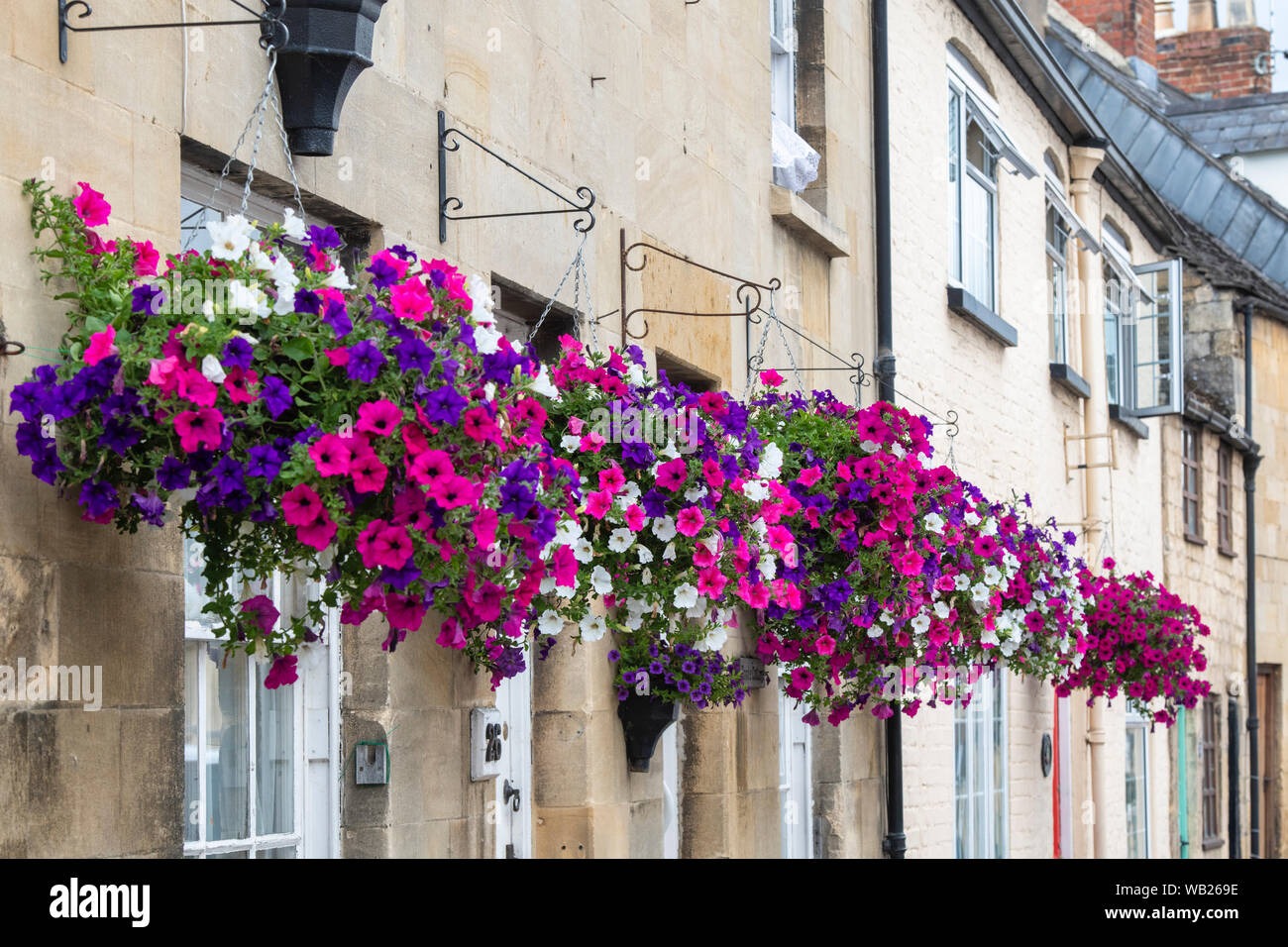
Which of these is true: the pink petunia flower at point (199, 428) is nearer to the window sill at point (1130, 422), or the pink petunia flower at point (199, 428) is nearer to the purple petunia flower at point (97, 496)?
the purple petunia flower at point (97, 496)

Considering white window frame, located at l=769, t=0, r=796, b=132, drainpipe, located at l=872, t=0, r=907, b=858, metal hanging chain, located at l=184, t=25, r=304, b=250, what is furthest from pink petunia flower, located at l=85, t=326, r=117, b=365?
drainpipe, located at l=872, t=0, r=907, b=858

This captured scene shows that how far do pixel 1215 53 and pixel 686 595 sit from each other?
989 inches

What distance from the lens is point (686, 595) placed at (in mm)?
5707

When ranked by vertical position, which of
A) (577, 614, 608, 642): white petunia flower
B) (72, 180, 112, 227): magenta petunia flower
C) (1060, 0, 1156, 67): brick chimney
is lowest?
(577, 614, 608, 642): white petunia flower

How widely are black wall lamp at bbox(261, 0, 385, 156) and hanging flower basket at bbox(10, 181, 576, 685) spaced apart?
0.93 meters

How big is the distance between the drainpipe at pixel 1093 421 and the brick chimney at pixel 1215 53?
13971mm

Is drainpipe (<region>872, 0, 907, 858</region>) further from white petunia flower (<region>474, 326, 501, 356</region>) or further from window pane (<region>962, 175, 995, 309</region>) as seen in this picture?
white petunia flower (<region>474, 326, 501, 356</region>)

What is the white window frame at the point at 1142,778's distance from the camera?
16087 millimetres

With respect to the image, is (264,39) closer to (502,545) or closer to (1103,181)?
(502,545)

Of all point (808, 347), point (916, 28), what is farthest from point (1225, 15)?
point (808, 347)

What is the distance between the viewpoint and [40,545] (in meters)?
4.16

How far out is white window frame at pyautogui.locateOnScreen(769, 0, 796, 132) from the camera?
32.2 ft

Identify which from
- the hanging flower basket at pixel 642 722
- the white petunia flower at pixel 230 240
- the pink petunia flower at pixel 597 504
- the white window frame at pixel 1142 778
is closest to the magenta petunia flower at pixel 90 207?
the white petunia flower at pixel 230 240

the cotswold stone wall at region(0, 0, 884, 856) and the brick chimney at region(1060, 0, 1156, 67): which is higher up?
the brick chimney at region(1060, 0, 1156, 67)
